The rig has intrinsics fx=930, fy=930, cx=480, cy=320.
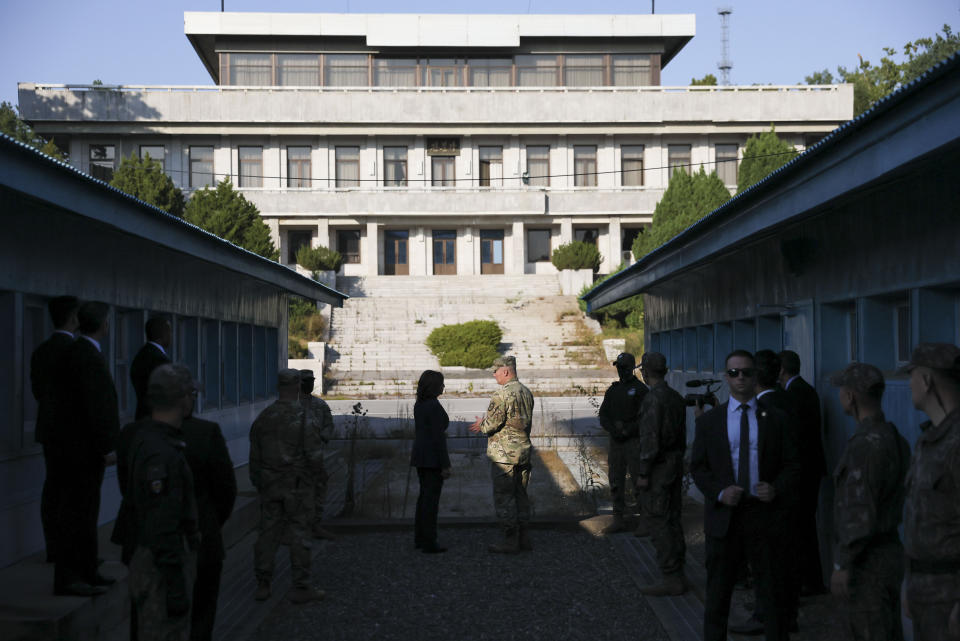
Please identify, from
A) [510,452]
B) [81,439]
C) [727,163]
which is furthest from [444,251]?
[81,439]

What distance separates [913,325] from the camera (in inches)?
257

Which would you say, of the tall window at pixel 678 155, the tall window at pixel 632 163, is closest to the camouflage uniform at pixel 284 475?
the tall window at pixel 632 163

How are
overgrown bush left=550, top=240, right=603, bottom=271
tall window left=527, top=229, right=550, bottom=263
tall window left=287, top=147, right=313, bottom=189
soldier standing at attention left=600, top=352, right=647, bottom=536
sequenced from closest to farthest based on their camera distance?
soldier standing at attention left=600, top=352, right=647, bottom=536 < overgrown bush left=550, top=240, right=603, bottom=271 < tall window left=287, top=147, right=313, bottom=189 < tall window left=527, top=229, right=550, bottom=263

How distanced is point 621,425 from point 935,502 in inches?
271

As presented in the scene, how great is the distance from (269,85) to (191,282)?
47579 millimetres

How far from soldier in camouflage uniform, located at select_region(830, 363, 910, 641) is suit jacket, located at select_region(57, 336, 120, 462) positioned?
4605mm

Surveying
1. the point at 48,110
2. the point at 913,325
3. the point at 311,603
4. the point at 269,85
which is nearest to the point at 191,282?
the point at 311,603

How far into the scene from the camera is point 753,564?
5.70 m

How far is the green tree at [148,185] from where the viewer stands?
39.2 metres

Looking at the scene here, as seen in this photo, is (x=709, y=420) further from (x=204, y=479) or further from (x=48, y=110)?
(x=48, y=110)

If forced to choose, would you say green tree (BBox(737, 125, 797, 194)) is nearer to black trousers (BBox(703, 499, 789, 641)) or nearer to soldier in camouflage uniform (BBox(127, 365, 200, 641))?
black trousers (BBox(703, 499, 789, 641))

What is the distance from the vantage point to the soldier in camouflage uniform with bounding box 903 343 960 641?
3762 millimetres

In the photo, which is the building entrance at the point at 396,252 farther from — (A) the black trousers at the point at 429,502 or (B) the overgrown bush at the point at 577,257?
(A) the black trousers at the point at 429,502

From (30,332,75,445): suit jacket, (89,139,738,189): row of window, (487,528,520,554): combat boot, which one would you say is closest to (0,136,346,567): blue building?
(30,332,75,445): suit jacket
